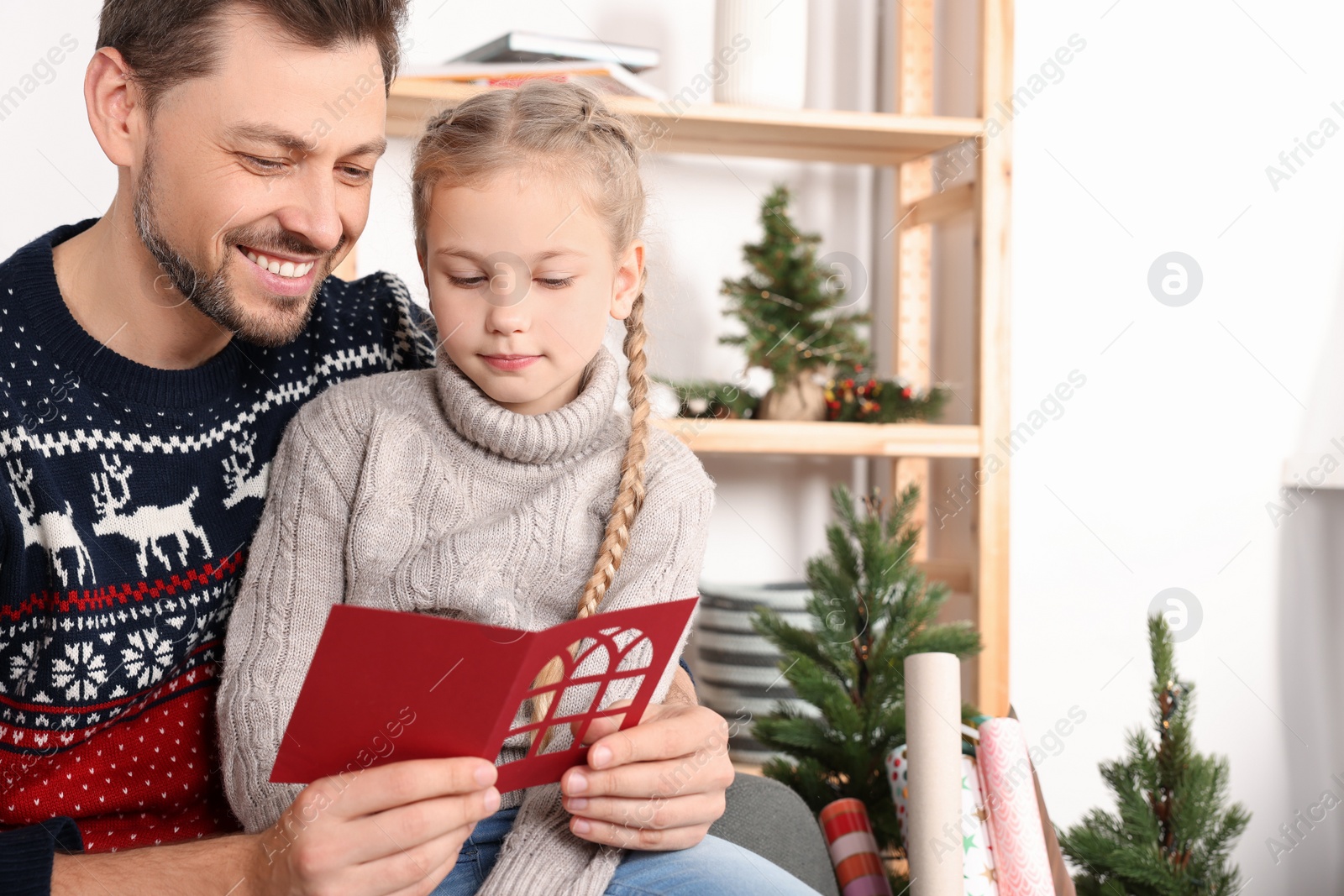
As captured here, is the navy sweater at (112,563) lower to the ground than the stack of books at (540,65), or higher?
lower

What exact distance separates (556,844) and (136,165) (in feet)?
2.43

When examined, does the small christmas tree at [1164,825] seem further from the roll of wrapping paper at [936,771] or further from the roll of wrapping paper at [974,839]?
the roll of wrapping paper at [936,771]

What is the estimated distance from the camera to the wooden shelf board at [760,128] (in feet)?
5.79

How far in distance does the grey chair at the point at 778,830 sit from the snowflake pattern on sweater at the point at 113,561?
0.50 metres

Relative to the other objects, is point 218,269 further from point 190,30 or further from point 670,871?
point 670,871

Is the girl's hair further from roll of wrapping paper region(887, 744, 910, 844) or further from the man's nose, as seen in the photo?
roll of wrapping paper region(887, 744, 910, 844)

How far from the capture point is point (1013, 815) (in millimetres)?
1159

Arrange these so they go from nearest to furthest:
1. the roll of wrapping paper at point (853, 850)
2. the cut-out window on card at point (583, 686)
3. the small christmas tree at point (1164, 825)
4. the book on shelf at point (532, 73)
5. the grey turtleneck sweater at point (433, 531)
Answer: the cut-out window on card at point (583, 686), the grey turtleneck sweater at point (433, 531), the roll of wrapping paper at point (853, 850), the small christmas tree at point (1164, 825), the book on shelf at point (532, 73)

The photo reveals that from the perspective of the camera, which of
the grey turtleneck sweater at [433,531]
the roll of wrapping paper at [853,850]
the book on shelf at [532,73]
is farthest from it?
the book on shelf at [532,73]

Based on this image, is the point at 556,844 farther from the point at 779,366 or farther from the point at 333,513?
the point at 779,366

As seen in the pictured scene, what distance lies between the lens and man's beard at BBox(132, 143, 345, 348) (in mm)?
1072

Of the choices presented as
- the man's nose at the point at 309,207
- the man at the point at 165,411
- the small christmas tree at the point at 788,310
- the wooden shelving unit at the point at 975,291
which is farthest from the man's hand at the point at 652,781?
the small christmas tree at the point at 788,310

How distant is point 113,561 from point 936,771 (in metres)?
0.76

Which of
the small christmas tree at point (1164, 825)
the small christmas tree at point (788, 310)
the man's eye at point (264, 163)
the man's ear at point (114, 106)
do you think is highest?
the man's ear at point (114, 106)
